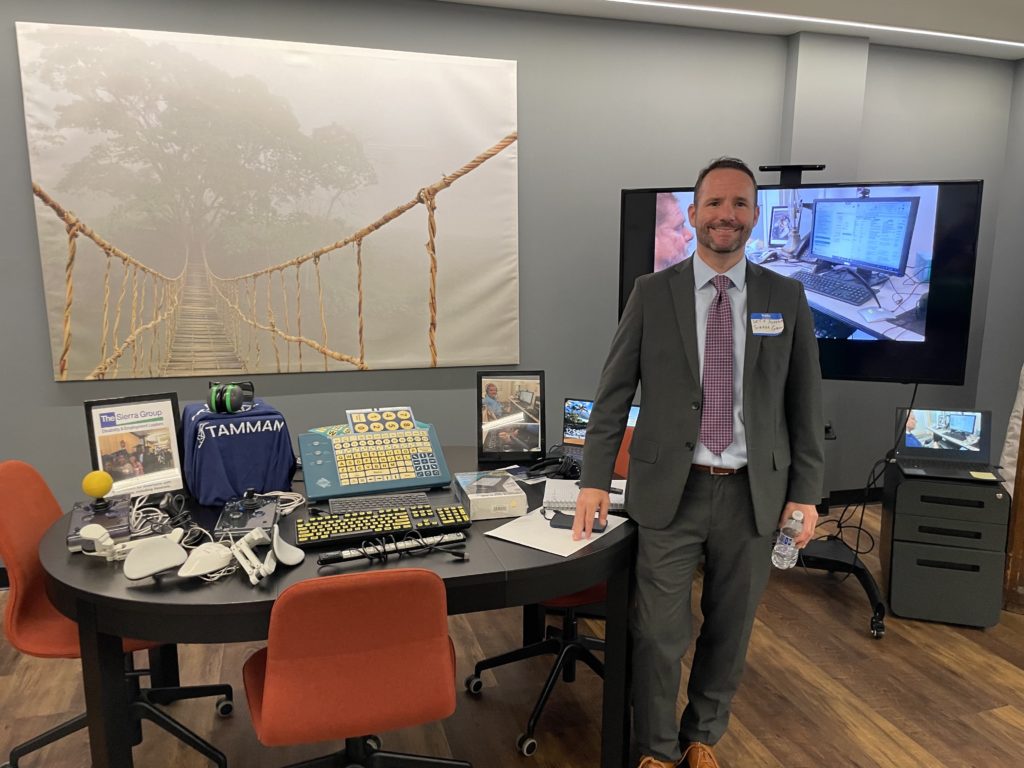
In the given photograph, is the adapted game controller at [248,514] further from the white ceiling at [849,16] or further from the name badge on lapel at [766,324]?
the white ceiling at [849,16]

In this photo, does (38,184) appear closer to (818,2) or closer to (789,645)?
(818,2)

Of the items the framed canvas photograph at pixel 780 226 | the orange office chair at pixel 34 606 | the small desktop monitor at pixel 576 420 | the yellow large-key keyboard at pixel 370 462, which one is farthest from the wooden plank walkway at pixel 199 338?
the framed canvas photograph at pixel 780 226

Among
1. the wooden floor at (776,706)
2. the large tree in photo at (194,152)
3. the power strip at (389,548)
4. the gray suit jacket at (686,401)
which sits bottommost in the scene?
the wooden floor at (776,706)

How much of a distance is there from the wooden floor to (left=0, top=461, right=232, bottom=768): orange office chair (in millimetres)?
141

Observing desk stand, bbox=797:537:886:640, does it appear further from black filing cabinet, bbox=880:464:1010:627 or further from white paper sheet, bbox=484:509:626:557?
white paper sheet, bbox=484:509:626:557

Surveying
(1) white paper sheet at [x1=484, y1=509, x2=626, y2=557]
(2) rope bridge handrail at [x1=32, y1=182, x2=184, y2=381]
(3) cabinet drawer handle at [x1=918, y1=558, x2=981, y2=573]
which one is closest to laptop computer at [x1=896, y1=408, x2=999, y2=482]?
(3) cabinet drawer handle at [x1=918, y1=558, x2=981, y2=573]

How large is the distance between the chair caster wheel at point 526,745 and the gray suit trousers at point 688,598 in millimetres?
338

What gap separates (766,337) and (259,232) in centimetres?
236

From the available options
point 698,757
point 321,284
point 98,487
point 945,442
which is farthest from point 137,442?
point 945,442

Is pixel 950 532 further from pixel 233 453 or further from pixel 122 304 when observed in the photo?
pixel 122 304

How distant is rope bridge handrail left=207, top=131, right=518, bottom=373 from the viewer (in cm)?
316

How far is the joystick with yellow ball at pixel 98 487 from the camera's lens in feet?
5.94

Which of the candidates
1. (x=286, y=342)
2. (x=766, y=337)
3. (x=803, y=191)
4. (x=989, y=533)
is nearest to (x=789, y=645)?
(x=989, y=533)

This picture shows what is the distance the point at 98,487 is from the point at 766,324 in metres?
1.82
